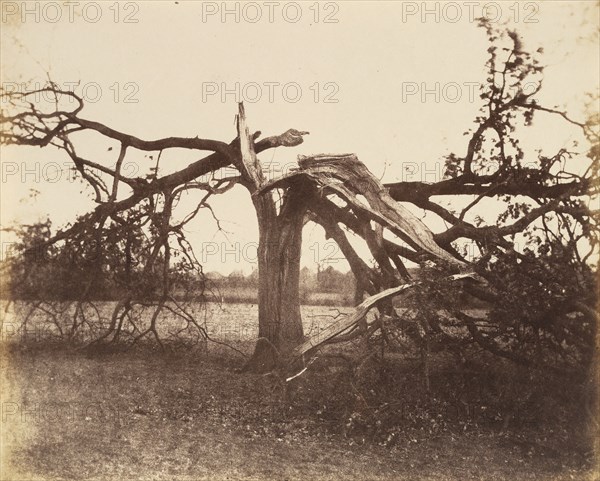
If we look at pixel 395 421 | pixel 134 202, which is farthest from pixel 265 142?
pixel 395 421

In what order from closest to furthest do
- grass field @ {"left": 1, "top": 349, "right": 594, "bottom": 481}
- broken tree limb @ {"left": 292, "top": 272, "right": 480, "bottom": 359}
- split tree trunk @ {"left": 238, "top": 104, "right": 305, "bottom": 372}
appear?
grass field @ {"left": 1, "top": 349, "right": 594, "bottom": 481}, broken tree limb @ {"left": 292, "top": 272, "right": 480, "bottom": 359}, split tree trunk @ {"left": 238, "top": 104, "right": 305, "bottom": 372}

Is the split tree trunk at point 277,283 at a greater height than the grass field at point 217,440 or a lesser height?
greater

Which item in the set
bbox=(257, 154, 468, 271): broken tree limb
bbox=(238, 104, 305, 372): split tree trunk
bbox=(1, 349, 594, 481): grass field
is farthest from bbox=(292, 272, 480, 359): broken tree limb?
bbox=(238, 104, 305, 372): split tree trunk

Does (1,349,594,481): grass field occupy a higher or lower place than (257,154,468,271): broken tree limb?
lower

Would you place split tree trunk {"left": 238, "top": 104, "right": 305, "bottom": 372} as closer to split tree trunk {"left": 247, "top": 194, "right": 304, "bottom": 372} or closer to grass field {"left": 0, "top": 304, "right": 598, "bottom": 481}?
split tree trunk {"left": 247, "top": 194, "right": 304, "bottom": 372}

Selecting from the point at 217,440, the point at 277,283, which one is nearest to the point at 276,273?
the point at 277,283

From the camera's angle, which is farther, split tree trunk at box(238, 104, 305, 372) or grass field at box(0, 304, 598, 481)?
split tree trunk at box(238, 104, 305, 372)

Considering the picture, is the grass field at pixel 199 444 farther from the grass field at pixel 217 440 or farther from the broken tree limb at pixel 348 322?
the broken tree limb at pixel 348 322

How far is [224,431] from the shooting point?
695cm

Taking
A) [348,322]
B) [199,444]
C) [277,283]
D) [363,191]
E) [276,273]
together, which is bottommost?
[199,444]

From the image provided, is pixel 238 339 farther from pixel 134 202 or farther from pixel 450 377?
pixel 450 377

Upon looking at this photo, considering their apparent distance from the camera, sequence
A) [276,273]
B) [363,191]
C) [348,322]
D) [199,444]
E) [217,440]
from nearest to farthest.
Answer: [199,444] < [217,440] < [348,322] < [363,191] < [276,273]

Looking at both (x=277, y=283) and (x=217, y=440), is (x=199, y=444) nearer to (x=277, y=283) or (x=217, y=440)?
(x=217, y=440)

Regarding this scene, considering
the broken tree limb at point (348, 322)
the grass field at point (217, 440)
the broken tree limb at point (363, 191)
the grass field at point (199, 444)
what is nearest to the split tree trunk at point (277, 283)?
the grass field at point (217, 440)
